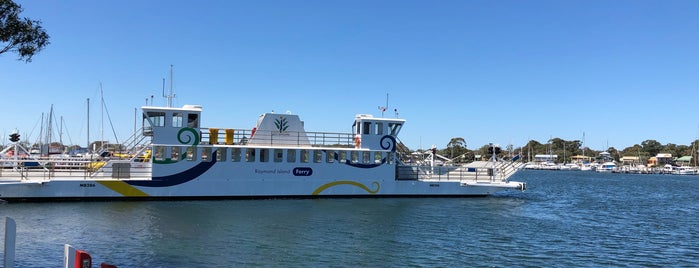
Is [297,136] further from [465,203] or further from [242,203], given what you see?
[465,203]

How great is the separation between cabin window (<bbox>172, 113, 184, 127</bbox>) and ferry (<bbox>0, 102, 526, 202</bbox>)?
2.2 inches

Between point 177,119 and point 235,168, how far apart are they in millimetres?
4012

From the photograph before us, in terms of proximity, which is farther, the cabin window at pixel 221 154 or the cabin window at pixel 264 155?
the cabin window at pixel 264 155

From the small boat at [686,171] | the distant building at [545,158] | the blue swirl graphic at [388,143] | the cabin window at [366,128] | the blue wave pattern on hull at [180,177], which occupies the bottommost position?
the small boat at [686,171]

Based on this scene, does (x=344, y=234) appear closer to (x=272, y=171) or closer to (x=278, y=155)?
(x=272, y=171)

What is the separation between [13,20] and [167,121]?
17655 mm

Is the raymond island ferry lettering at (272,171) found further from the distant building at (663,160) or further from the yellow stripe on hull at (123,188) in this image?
the distant building at (663,160)

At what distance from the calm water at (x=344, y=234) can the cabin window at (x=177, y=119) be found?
4.12 metres

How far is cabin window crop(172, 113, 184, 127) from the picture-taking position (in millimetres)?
27469

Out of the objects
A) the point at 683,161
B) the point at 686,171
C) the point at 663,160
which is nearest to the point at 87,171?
the point at 686,171

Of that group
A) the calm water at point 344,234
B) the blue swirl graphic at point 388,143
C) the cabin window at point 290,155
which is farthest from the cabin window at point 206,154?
the blue swirl graphic at point 388,143

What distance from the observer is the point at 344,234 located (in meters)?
19.1

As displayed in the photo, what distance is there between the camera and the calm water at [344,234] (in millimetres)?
15206

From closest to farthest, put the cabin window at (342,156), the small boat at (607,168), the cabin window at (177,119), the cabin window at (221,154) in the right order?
the cabin window at (177,119), the cabin window at (221,154), the cabin window at (342,156), the small boat at (607,168)
